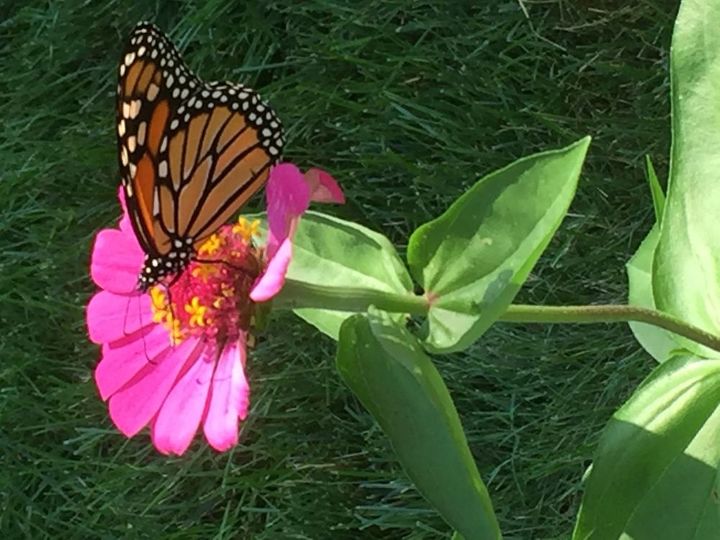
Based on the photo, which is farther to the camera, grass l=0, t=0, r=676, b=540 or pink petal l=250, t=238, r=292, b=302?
grass l=0, t=0, r=676, b=540

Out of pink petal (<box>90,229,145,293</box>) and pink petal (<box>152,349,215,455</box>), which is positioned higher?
pink petal (<box>90,229,145,293</box>)

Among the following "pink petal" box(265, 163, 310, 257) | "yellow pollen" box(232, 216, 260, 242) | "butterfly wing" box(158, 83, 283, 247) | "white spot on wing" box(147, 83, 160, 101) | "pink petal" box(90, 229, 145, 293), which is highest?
"white spot on wing" box(147, 83, 160, 101)

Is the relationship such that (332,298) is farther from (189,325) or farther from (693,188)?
(693,188)

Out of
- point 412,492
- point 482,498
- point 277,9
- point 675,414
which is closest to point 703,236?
point 675,414

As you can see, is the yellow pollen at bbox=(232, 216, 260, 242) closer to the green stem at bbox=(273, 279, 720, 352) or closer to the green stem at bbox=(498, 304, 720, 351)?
the green stem at bbox=(273, 279, 720, 352)

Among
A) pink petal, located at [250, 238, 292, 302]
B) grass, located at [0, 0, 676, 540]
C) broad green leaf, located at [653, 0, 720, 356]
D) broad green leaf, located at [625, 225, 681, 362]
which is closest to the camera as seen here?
pink petal, located at [250, 238, 292, 302]

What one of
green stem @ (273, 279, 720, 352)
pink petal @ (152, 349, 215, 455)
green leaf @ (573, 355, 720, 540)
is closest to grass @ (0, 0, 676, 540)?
green leaf @ (573, 355, 720, 540)

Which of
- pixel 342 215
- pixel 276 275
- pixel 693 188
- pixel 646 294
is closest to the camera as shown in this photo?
pixel 276 275

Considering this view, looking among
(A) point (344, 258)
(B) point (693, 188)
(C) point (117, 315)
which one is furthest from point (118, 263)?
(B) point (693, 188)
